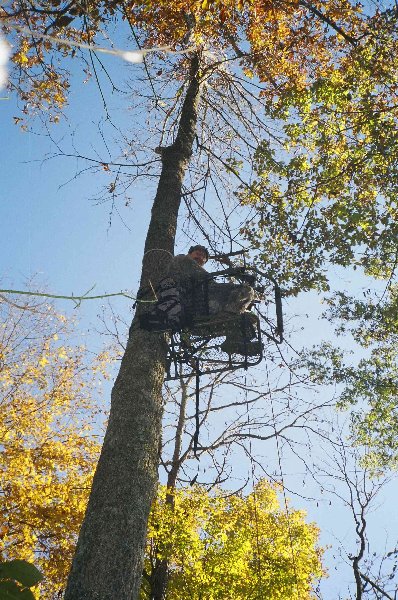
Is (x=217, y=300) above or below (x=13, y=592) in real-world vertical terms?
above

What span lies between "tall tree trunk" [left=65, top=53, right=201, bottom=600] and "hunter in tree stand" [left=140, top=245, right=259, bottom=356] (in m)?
0.26

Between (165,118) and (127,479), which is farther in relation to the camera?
(165,118)

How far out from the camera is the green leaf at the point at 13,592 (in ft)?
3.33

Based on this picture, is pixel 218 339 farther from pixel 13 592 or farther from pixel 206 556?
pixel 206 556

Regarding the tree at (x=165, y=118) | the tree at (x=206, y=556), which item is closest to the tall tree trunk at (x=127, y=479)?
the tree at (x=165, y=118)

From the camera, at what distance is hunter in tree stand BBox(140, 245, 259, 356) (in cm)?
472

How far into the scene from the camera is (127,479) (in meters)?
3.67

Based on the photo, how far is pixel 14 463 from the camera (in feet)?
39.3

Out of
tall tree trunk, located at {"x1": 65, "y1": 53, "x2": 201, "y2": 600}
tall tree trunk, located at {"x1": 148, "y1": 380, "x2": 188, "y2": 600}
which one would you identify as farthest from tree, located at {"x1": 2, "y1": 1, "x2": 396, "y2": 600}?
tall tree trunk, located at {"x1": 148, "y1": 380, "x2": 188, "y2": 600}

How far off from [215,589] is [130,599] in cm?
1139

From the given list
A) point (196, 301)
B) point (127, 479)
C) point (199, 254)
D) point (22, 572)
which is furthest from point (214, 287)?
point (22, 572)

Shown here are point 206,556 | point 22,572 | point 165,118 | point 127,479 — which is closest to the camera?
point 22,572

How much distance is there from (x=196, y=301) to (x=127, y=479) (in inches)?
76.5

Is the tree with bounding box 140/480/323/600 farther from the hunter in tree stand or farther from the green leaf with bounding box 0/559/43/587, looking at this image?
the green leaf with bounding box 0/559/43/587
